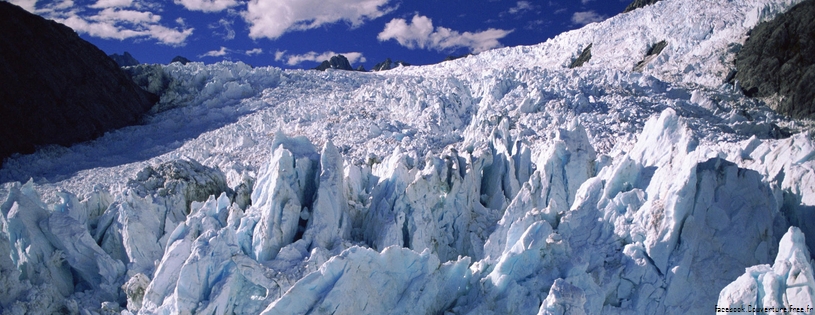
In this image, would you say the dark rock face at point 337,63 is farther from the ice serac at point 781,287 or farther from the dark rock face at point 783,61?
the ice serac at point 781,287

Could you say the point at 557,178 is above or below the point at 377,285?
above

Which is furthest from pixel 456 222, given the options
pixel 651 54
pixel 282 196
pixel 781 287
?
pixel 651 54

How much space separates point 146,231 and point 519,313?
9549 mm

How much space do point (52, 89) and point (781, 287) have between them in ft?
117

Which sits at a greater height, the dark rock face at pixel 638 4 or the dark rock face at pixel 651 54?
the dark rock face at pixel 638 4

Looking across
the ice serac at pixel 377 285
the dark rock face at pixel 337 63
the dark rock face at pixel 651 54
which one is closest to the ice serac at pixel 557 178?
the ice serac at pixel 377 285

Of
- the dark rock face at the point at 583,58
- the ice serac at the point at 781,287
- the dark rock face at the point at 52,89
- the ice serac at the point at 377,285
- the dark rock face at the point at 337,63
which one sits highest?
the dark rock face at the point at 337,63

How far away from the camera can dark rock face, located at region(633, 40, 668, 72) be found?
3188cm

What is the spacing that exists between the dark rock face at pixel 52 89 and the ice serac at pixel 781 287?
30960mm

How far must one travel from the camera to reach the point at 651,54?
3338 centimetres

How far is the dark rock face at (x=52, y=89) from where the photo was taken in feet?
97.1

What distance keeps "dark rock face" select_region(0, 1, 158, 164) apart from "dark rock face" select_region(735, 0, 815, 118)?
3428 centimetres

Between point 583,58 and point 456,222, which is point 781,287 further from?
point 583,58

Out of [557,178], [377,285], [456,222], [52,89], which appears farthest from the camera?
[52,89]
